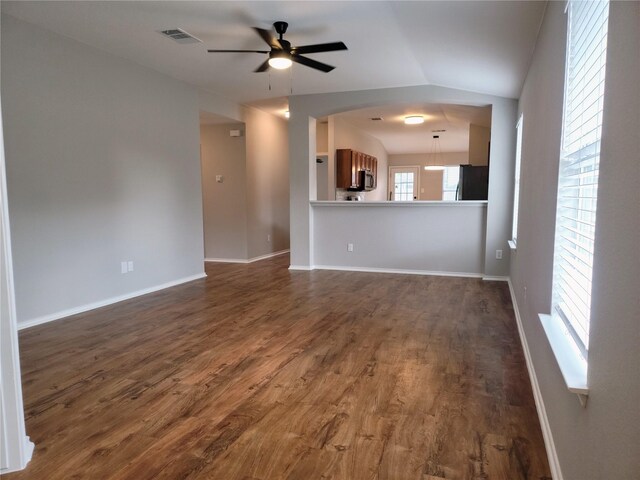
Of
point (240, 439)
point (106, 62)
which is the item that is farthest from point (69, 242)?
point (240, 439)

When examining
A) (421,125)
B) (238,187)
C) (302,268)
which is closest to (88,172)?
(238,187)

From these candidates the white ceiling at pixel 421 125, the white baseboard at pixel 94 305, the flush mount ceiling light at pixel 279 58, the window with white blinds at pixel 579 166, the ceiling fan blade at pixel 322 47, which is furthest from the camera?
the white ceiling at pixel 421 125

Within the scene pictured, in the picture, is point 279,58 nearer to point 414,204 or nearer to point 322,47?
point 322,47

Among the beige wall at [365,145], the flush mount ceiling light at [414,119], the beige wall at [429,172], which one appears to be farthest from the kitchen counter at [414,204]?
the beige wall at [429,172]

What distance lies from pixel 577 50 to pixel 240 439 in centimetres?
220

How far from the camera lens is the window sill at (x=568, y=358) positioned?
1.24 m

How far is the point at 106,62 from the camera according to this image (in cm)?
432

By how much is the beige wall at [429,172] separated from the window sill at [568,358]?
1160 centimetres

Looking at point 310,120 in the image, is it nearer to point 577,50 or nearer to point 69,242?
point 69,242

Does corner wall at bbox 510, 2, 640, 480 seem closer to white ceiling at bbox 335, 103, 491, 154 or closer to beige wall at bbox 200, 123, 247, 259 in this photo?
white ceiling at bbox 335, 103, 491, 154

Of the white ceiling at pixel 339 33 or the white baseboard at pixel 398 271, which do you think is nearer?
the white ceiling at pixel 339 33

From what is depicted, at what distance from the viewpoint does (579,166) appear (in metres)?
1.55

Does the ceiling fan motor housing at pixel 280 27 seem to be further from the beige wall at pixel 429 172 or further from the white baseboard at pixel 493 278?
the beige wall at pixel 429 172

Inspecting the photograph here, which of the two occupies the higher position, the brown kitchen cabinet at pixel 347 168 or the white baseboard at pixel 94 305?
the brown kitchen cabinet at pixel 347 168
